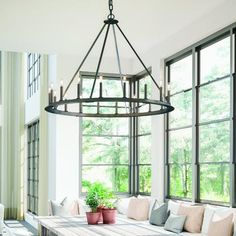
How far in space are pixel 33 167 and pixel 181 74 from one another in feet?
18.8

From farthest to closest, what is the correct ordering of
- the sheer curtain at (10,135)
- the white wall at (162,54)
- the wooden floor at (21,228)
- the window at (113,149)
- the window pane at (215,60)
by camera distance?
the sheer curtain at (10,135) → the wooden floor at (21,228) → the window at (113,149) → the white wall at (162,54) → the window pane at (215,60)

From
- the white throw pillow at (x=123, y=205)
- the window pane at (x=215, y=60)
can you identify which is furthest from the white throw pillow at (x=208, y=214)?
the white throw pillow at (x=123, y=205)

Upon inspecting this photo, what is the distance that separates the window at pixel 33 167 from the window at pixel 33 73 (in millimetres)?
851

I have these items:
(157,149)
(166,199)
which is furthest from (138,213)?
(157,149)

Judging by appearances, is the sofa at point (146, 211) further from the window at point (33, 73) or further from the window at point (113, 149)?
the window at point (33, 73)

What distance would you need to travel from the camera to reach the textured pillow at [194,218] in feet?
21.7

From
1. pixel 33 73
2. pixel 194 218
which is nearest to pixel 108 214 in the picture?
pixel 194 218

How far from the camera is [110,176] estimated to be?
9.92 m

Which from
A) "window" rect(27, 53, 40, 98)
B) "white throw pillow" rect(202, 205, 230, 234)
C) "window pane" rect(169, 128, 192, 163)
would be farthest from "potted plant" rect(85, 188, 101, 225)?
"window" rect(27, 53, 40, 98)

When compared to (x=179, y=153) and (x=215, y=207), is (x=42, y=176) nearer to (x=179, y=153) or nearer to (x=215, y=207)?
(x=179, y=153)

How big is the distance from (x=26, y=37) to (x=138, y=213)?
3.34 m

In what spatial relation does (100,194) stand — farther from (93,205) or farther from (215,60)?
(215,60)

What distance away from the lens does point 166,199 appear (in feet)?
27.3

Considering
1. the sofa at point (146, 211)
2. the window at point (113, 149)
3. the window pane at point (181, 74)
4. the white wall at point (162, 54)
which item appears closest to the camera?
the sofa at point (146, 211)
